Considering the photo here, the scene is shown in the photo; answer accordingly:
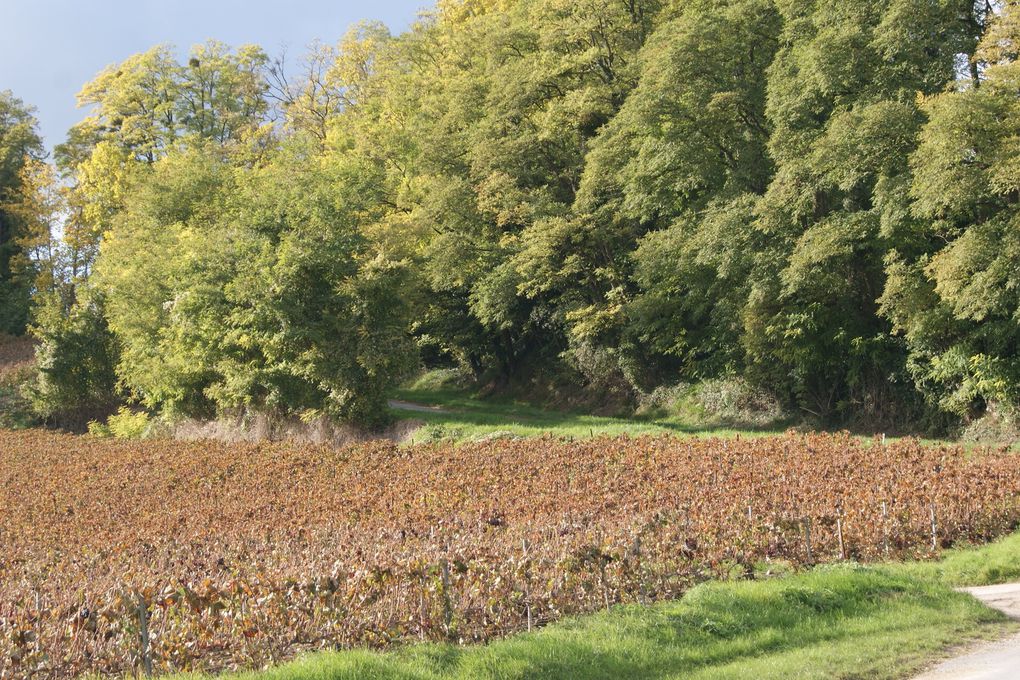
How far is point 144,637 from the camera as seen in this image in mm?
8969

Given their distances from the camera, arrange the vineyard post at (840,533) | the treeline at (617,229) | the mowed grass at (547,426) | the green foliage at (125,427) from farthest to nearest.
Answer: the green foliage at (125,427) → the mowed grass at (547,426) → the treeline at (617,229) → the vineyard post at (840,533)

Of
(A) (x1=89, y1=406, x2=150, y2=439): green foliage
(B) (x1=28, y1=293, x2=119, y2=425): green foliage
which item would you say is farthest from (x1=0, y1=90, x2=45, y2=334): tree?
(A) (x1=89, y1=406, x2=150, y2=439): green foliage

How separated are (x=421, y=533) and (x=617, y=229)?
27337 mm

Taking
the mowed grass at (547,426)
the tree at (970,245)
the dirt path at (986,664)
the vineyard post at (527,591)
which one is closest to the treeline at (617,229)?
the tree at (970,245)

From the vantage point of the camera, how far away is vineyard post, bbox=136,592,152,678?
29.1ft

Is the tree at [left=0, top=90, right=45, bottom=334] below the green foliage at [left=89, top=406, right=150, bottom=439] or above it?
above

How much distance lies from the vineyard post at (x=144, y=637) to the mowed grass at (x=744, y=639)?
1076 millimetres

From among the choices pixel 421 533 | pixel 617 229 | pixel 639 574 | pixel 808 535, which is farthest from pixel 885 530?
pixel 617 229

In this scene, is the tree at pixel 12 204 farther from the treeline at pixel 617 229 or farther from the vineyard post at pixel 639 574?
the vineyard post at pixel 639 574

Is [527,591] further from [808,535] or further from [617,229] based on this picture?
[617,229]

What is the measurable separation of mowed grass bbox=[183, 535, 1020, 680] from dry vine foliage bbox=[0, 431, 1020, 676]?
68cm

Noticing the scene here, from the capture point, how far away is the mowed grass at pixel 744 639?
881 centimetres

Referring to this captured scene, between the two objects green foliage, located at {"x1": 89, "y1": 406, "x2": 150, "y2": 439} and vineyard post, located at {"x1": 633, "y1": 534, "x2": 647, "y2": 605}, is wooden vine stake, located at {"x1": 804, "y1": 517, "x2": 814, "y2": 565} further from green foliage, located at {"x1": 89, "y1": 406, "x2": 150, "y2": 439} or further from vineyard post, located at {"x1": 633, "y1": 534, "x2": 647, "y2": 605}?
green foliage, located at {"x1": 89, "y1": 406, "x2": 150, "y2": 439}

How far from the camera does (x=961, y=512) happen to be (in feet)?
49.2
